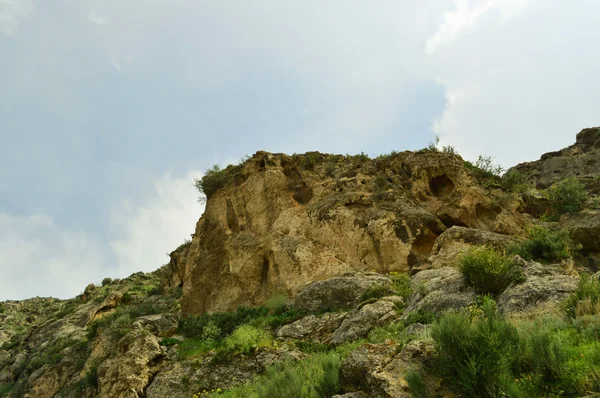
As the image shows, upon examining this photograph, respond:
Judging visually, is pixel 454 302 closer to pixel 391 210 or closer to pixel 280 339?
pixel 280 339

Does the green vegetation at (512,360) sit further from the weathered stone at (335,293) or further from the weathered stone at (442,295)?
the weathered stone at (335,293)

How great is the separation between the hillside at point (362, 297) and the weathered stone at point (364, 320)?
54mm

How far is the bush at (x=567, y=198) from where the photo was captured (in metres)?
20.2

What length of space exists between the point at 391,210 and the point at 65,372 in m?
16.7

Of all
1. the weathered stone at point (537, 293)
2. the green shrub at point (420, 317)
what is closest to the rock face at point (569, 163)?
the weathered stone at point (537, 293)

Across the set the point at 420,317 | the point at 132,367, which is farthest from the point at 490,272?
the point at 132,367

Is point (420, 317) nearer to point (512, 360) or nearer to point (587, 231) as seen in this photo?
point (512, 360)

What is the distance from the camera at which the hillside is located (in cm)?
715

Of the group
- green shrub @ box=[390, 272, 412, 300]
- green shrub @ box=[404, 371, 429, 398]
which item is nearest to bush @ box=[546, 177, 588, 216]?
green shrub @ box=[390, 272, 412, 300]

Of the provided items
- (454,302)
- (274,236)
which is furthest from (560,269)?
(274,236)

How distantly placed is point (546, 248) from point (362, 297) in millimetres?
6045

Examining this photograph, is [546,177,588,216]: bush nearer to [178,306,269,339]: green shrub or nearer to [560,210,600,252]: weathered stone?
[560,210,600,252]: weathered stone

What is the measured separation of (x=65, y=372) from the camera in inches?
834

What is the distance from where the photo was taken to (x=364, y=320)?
508 inches
